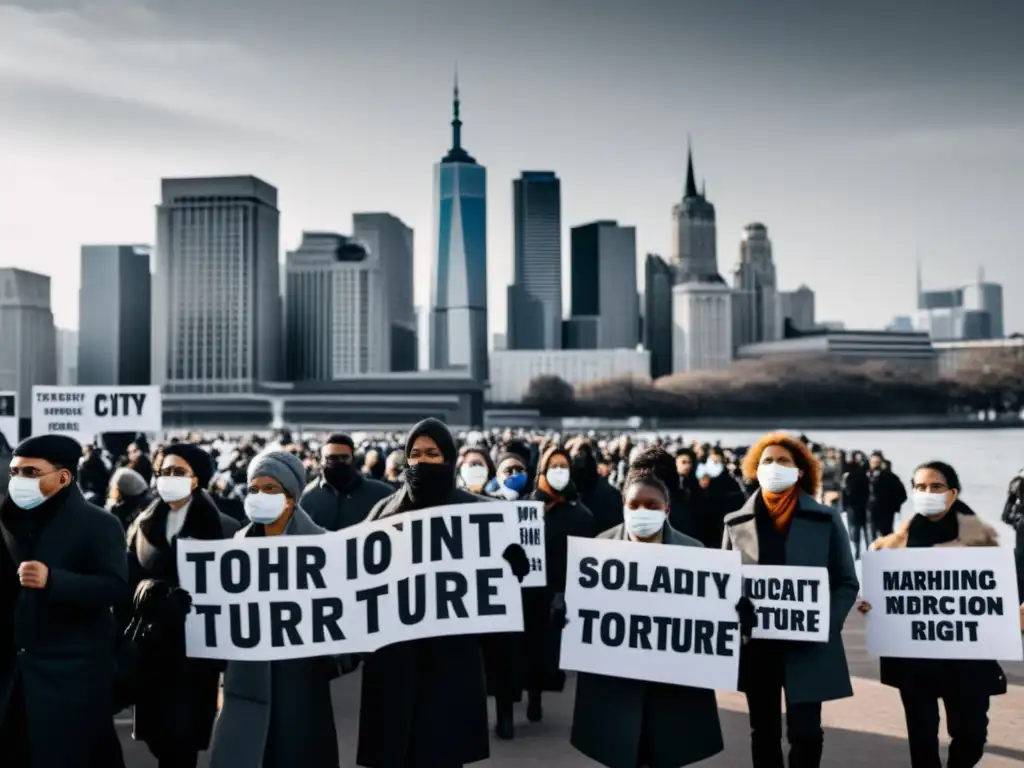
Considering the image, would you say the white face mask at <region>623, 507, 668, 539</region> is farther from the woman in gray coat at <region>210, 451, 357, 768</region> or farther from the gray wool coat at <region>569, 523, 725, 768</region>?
the woman in gray coat at <region>210, 451, 357, 768</region>

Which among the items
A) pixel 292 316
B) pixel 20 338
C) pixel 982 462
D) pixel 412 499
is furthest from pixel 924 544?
pixel 292 316

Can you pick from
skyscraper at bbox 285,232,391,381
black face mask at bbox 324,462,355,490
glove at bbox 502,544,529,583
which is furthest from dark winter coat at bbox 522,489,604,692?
skyscraper at bbox 285,232,391,381

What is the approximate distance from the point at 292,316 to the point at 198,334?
1084 inches

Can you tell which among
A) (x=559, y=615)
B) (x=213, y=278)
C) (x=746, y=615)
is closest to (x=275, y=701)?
(x=559, y=615)

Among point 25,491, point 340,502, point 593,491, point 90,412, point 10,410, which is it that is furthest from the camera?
point 10,410

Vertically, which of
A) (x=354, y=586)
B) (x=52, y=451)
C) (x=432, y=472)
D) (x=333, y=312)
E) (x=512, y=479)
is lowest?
(x=354, y=586)

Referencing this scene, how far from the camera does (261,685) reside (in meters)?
4.31

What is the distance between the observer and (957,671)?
16.2 ft

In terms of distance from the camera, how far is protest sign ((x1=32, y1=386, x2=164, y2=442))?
524 inches

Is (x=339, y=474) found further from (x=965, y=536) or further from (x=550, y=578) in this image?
(x=965, y=536)

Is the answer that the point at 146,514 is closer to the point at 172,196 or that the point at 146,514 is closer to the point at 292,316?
the point at 172,196

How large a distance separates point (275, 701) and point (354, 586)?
56cm

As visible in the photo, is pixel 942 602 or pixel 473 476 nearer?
pixel 942 602

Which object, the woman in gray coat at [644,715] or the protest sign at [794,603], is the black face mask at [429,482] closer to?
the woman in gray coat at [644,715]
